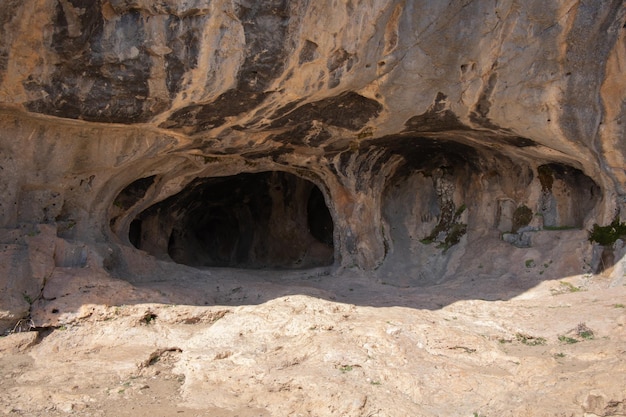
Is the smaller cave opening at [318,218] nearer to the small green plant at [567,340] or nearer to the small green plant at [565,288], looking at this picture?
the small green plant at [565,288]

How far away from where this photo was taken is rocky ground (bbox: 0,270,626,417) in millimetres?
5438

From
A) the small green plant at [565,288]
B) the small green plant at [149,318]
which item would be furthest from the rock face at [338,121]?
the small green plant at [149,318]

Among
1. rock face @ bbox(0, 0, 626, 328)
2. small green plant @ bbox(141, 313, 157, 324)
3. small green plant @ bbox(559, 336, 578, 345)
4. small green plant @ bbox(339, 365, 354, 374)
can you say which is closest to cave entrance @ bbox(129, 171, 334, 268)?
rock face @ bbox(0, 0, 626, 328)

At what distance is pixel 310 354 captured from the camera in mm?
6574

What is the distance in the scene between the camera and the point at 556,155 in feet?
33.7

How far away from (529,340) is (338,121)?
5.16 metres

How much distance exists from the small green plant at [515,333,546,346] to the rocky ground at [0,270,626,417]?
23mm

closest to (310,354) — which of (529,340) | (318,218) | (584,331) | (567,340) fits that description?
(529,340)

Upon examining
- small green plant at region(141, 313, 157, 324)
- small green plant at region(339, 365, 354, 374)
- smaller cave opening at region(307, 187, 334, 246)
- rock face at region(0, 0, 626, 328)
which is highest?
rock face at region(0, 0, 626, 328)

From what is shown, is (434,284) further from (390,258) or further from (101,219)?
(101,219)

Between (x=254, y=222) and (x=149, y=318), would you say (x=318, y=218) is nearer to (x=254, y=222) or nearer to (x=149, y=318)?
(x=254, y=222)

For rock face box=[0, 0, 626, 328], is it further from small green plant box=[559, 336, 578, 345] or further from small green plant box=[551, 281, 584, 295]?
small green plant box=[559, 336, 578, 345]

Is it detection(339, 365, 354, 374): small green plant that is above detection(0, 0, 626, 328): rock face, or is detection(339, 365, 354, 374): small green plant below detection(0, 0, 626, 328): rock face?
below

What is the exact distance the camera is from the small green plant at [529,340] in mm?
6879
